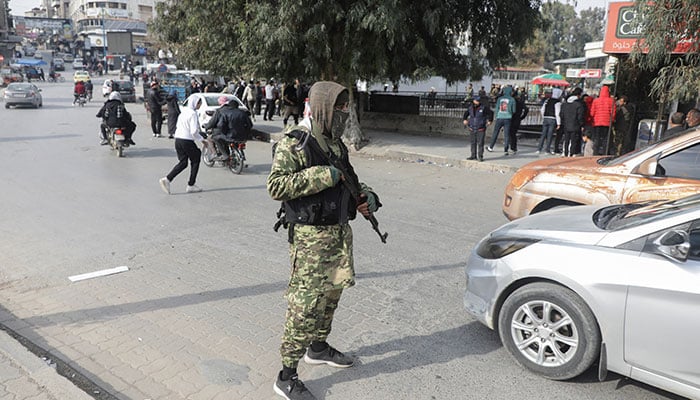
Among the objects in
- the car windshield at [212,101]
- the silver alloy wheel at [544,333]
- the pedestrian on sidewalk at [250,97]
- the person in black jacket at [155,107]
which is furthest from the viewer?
the pedestrian on sidewalk at [250,97]

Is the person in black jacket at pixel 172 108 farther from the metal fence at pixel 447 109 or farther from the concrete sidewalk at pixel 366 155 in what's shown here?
the metal fence at pixel 447 109

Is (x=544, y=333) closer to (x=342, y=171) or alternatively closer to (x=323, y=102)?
(x=342, y=171)

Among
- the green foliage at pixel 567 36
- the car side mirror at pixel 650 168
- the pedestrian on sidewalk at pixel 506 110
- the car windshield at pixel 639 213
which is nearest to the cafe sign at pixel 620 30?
the pedestrian on sidewalk at pixel 506 110

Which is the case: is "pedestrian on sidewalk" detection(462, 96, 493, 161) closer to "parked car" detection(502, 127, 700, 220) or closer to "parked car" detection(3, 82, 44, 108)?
"parked car" detection(502, 127, 700, 220)

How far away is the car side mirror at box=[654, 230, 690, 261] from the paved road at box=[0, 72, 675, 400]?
100 centimetres

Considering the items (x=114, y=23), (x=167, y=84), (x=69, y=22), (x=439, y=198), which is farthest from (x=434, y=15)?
(x=69, y=22)

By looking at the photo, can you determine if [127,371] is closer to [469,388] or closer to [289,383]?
[289,383]

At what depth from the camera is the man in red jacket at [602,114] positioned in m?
11.9

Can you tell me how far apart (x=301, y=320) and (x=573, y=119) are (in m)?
10.9

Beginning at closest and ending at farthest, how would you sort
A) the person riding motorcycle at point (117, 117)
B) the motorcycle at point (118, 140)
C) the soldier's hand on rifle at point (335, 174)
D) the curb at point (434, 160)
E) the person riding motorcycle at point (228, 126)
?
the soldier's hand on rifle at point (335, 174)
the person riding motorcycle at point (228, 126)
the curb at point (434, 160)
the motorcycle at point (118, 140)
the person riding motorcycle at point (117, 117)

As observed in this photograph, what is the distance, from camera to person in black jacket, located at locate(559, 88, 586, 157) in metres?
12.1

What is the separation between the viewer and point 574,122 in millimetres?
12234

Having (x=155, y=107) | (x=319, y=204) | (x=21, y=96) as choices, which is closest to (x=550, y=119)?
(x=155, y=107)

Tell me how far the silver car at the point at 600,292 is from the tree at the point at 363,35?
9.48 m
